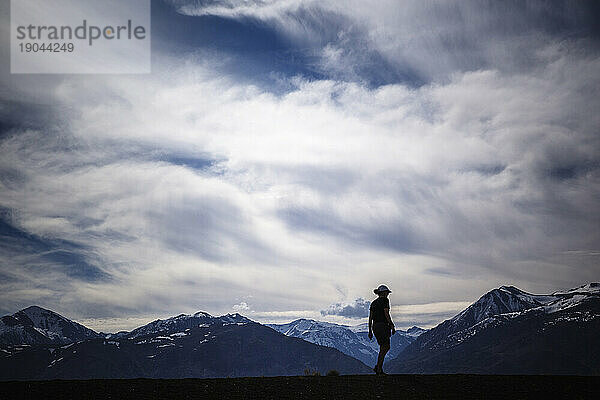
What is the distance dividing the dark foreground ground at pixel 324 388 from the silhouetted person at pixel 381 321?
233 centimetres

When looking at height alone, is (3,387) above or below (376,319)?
below

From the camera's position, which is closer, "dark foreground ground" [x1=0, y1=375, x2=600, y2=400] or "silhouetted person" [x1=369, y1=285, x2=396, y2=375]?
"dark foreground ground" [x1=0, y1=375, x2=600, y2=400]

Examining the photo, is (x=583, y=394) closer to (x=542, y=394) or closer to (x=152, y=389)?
(x=542, y=394)

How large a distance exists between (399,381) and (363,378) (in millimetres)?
1333

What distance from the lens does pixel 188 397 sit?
1352cm

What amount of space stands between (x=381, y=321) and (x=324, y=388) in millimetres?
4979

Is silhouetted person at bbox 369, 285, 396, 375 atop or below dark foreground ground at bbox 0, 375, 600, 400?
atop

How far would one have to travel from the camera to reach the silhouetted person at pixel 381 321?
18.8 meters

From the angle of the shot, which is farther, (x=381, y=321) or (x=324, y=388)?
(x=381, y=321)

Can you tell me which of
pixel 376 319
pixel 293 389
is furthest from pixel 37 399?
pixel 376 319

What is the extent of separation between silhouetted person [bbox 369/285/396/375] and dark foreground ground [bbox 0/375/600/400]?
7.65 ft

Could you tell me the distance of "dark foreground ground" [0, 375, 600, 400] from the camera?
44.7 feet

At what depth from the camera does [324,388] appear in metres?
14.9

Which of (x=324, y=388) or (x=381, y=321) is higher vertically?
(x=381, y=321)
